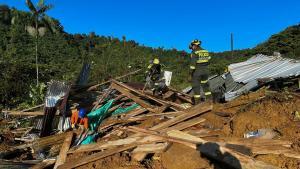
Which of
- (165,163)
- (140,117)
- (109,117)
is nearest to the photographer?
(165,163)

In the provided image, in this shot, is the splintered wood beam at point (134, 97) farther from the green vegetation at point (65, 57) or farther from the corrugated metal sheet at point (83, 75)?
the green vegetation at point (65, 57)

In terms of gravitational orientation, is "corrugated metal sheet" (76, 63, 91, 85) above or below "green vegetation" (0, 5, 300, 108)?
below

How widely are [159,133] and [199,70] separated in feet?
9.82

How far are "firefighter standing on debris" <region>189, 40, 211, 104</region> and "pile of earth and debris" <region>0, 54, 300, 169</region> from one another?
2.26 ft

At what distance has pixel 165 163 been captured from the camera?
20.1 feet

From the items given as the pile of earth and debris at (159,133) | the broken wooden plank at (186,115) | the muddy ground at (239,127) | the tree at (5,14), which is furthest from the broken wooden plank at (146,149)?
the tree at (5,14)

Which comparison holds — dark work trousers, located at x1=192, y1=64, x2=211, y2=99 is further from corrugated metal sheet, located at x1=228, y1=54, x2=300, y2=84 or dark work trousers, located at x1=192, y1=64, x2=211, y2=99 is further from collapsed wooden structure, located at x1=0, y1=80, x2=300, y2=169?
corrugated metal sheet, located at x1=228, y1=54, x2=300, y2=84

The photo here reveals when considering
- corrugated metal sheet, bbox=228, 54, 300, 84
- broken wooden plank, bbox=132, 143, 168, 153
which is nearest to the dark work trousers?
corrugated metal sheet, bbox=228, 54, 300, 84

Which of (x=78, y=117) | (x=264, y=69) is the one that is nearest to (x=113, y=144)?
(x=78, y=117)

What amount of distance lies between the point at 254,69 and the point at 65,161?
7.99 metres

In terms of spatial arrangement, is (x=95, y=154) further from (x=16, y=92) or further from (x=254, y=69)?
(x=16, y=92)

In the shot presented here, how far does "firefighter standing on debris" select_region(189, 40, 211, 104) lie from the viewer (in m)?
9.37

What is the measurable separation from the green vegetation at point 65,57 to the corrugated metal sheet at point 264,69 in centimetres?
959

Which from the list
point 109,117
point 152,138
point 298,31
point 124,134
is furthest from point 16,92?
point 298,31
